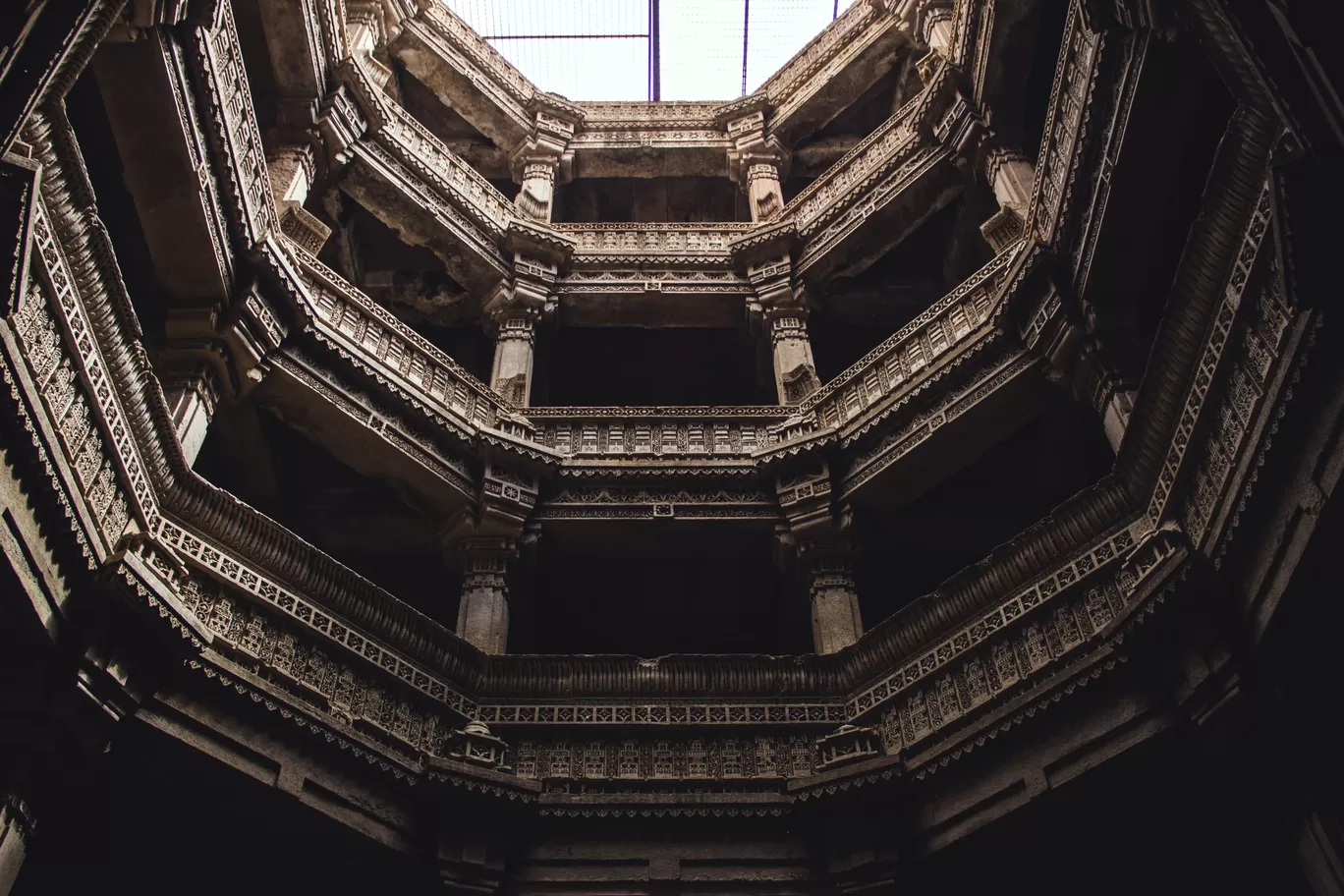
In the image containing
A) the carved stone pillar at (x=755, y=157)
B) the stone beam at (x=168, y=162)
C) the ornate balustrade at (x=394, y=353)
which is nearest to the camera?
the stone beam at (x=168, y=162)

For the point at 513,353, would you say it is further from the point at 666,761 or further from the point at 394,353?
the point at 666,761

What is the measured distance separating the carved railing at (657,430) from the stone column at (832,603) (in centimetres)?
182

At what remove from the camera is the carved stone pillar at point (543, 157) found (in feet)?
56.3

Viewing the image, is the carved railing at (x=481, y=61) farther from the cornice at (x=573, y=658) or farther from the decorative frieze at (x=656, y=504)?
the decorative frieze at (x=656, y=504)

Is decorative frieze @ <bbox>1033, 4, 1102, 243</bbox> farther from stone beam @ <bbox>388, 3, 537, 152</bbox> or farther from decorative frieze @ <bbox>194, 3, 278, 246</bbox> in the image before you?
stone beam @ <bbox>388, 3, 537, 152</bbox>

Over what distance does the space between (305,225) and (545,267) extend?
426cm

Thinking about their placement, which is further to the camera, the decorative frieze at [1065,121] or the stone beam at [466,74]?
the stone beam at [466,74]

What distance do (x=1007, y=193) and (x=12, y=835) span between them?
467 inches

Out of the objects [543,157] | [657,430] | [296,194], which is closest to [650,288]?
[657,430]

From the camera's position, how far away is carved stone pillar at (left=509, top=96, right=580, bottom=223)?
17.2 meters

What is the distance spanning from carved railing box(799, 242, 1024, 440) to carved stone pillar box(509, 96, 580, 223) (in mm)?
7080

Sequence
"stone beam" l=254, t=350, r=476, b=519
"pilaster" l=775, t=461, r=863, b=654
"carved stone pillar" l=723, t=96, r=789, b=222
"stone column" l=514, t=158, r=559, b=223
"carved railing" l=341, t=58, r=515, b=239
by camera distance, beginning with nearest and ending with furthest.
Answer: "pilaster" l=775, t=461, r=863, b=654 → "stone beam" l=254, t=350, r=476, b=519 → "carved railing" l=341, t=58, r=515, b=239 → "stone column" l=514, t=158, r=559, b=223 → "carved stone pillar" l=723, t=96, r=789, b=222

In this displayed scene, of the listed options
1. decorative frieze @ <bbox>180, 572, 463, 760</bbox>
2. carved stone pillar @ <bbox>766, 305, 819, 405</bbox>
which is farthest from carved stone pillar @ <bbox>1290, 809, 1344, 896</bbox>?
carved stone pillar @ <bbox>766, 305, 819, 405</bbox>

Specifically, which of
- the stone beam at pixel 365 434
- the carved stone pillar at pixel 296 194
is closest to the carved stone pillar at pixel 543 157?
the carved stone pillar at pixel 296 194
